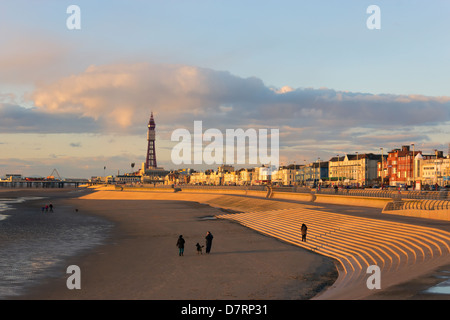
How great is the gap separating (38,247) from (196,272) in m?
15.3

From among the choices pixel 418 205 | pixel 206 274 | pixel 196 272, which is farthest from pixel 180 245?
pixel 418 205

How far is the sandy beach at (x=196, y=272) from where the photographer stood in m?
18.3

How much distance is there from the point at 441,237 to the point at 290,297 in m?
10.4

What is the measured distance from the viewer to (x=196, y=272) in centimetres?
2236

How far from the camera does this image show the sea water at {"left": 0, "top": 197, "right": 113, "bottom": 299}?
21.4 metres

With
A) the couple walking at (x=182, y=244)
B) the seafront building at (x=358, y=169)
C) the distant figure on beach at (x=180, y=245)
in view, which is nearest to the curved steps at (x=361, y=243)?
the couple walking at (x=182, y=244)

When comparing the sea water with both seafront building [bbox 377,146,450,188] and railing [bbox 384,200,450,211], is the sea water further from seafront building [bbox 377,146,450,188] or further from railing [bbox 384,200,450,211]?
seafront building [bbox 377,146,450,188]

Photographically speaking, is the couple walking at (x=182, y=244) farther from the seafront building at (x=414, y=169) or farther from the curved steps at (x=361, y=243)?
the seafront building at (x=414, y=169)

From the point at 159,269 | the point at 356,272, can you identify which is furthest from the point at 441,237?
the point at 159,269

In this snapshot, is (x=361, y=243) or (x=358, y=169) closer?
(x=361, y=243)

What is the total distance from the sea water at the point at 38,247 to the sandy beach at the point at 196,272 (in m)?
0.95

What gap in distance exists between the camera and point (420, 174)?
126938mm

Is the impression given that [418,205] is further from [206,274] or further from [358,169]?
[358,169]
